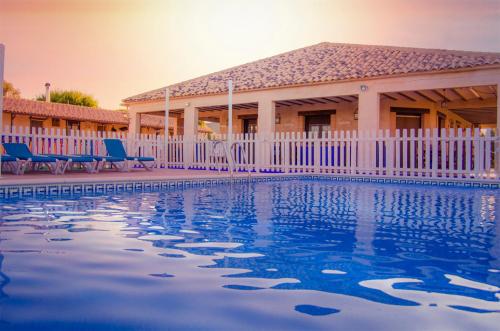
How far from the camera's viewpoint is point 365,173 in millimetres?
13461

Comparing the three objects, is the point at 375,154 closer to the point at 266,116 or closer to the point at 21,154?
the point at 266,116

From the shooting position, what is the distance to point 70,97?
49.6m

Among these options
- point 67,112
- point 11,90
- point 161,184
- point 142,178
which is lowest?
point 161,184

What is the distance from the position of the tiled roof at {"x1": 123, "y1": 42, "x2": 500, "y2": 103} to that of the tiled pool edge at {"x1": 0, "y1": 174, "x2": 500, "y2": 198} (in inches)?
148

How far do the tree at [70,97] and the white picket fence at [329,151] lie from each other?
3708 centimetres

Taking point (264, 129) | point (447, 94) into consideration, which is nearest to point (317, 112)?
point (264, 129)

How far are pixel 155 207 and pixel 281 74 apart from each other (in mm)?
13305

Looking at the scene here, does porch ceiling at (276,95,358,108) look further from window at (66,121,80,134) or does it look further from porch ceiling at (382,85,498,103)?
window at (66,121,80,134)

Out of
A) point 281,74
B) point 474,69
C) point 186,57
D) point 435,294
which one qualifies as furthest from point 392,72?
point 435,294

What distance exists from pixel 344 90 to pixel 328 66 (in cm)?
239

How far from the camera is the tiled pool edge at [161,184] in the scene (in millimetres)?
7541

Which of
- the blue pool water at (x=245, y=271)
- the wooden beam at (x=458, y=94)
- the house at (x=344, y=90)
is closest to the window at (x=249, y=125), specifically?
the house at (x=344, y=90)

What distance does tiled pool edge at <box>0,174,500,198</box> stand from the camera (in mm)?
7541

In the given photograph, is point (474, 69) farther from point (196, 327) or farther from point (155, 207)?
point (196, 327)
